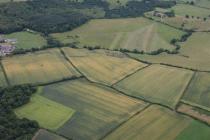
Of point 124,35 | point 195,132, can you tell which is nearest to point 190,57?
point 124,35

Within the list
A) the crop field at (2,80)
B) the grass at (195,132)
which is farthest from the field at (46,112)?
the grass at (195,132)

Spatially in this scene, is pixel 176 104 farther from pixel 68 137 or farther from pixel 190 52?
pixel 190 52

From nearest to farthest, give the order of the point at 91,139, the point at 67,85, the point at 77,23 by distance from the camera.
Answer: the point at 91,139, the point at 67,85, the point at 77,23

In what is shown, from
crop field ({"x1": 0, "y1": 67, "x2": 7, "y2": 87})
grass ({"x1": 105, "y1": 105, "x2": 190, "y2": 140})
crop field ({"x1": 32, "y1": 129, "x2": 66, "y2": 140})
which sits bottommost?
crop field ({"x1": 32, "y1": 129, "x2": 66, "y2": 140})

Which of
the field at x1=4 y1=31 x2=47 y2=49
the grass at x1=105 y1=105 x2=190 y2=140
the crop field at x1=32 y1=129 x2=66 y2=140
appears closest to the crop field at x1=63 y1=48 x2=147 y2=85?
the field at x1=4 y1=31 x2=47 y2=49

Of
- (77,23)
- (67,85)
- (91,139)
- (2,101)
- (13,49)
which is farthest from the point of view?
(77,23)

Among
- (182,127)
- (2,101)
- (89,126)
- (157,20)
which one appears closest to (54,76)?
(2,101)

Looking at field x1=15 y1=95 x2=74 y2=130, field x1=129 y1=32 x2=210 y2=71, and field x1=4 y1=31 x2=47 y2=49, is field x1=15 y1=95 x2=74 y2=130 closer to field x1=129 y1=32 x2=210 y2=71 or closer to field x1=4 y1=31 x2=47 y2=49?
field x1=4 y1=31 x2=47 y2=49
